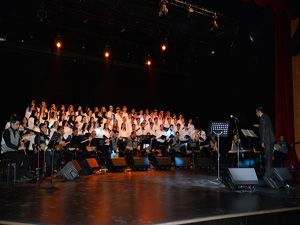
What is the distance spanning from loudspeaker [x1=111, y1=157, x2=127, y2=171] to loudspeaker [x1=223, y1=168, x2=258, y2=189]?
5.20 metres

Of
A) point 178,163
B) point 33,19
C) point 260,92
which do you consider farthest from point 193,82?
point 33,19

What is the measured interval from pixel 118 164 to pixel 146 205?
21.2 feet

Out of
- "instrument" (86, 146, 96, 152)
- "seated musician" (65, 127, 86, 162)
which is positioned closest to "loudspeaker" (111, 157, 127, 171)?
"instrument" (86, 146, 96, 152)

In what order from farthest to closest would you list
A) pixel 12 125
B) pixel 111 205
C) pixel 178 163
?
pixel 178 163 → pixel 12 125 → pixel 111 205

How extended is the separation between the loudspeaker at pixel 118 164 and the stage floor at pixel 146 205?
4.15 meters

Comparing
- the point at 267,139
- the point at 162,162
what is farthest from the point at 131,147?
the point at 267,139

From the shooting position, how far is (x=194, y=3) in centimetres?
1202

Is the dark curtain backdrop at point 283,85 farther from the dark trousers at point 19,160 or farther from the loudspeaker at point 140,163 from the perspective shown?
A: the dark trousers at point 19,160

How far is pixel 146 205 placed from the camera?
16.6ft

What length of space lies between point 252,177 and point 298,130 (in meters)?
7.22

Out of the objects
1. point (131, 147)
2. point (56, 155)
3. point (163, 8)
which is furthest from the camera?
point (131, 147)

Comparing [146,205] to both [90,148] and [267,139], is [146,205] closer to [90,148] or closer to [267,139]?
[267,139]

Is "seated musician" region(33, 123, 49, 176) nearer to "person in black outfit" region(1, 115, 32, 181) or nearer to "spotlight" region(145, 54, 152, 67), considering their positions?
"person in black outfit" region(1, 115, 32, 181)

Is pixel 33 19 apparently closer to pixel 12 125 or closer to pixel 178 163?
pixel 12 125
